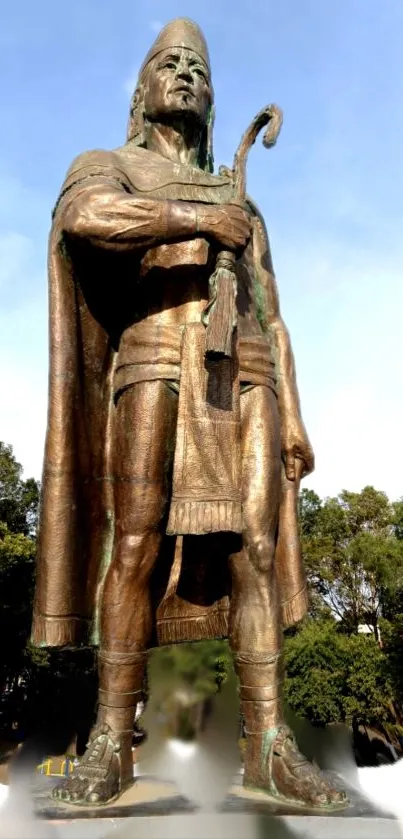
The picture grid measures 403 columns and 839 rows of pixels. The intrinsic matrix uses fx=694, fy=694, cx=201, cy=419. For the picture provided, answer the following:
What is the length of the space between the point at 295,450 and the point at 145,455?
111 centimetres

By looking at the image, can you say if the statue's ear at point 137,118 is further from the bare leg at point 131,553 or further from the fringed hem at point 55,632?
the fringed hem at point 55,632

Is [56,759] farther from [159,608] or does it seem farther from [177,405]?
[177,405]

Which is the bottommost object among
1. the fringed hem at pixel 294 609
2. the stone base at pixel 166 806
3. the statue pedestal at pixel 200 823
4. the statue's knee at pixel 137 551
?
the statue pedestal at pixel 200 823

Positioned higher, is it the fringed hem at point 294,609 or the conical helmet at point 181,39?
the conical helmet at point 181,39

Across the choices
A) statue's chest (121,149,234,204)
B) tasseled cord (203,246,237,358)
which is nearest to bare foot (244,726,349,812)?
tasseled cord (203,246,237,358)

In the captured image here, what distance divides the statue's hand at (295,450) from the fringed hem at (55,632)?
168 cm

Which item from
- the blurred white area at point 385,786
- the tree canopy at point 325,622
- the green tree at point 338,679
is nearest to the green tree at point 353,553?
the tree canopy at point 325,622

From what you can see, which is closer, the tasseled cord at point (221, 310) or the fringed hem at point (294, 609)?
the tasseled cord at point (221, 310)

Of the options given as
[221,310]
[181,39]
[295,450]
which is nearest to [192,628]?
[295,450]

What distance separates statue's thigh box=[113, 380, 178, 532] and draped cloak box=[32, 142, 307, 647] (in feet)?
0.81

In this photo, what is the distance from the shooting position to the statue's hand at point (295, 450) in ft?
15.3

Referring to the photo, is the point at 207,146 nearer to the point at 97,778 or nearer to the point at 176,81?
the point at 176,81

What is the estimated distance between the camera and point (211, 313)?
402 cm

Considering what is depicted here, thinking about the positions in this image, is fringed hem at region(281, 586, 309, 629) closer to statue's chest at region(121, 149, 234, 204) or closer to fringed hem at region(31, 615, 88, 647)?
fringed hem at region(31, 615, 88, 647)
